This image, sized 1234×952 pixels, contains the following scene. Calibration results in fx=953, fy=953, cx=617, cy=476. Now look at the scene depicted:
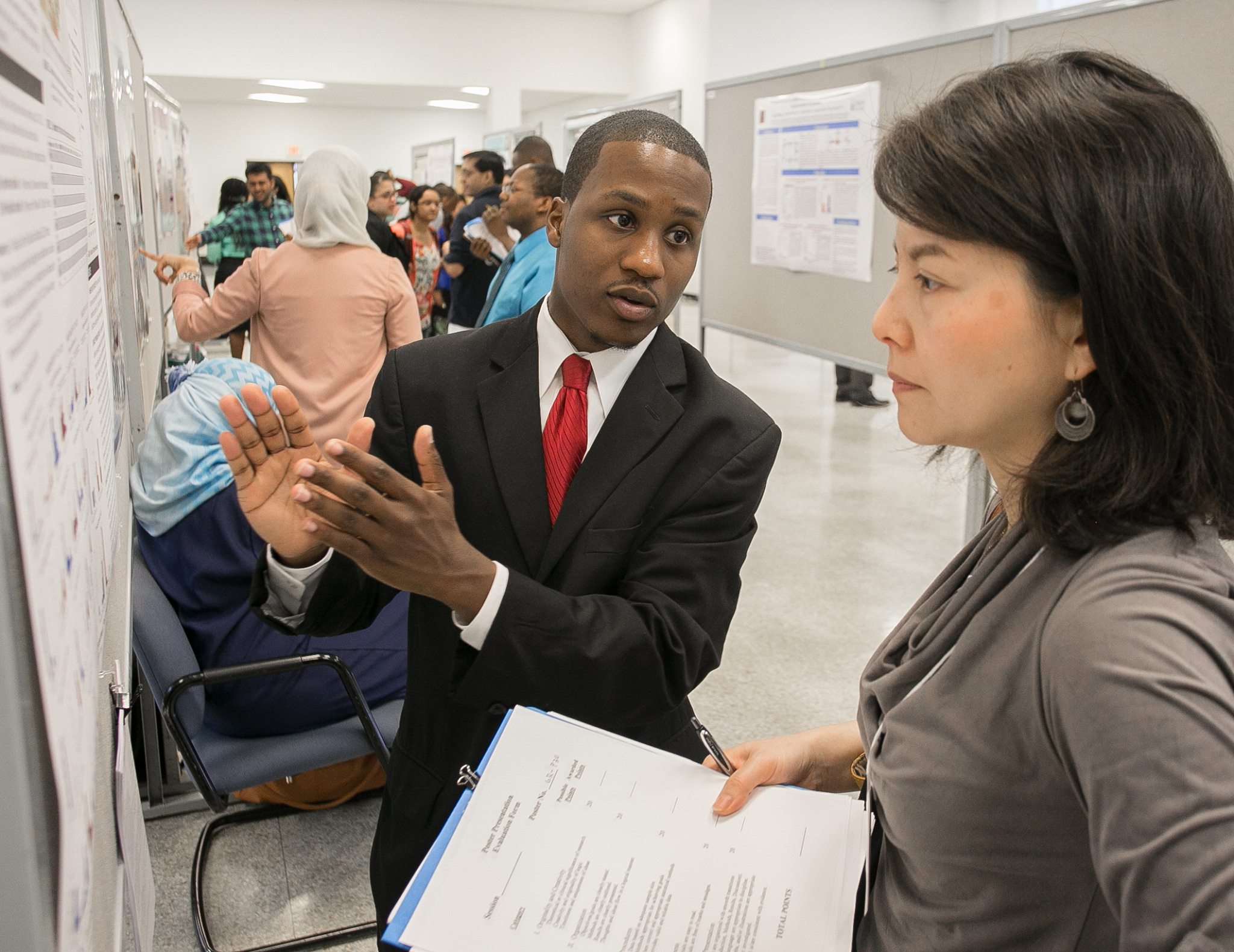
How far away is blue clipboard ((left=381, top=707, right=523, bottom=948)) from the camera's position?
31.2 inches

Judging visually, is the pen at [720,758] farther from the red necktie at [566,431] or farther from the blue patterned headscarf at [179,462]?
the blue patterned headscarf at [179,462]

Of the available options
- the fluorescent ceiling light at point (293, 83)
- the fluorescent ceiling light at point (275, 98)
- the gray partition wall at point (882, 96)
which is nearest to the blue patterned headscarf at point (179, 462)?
the gray partition wall at point (882, 96)

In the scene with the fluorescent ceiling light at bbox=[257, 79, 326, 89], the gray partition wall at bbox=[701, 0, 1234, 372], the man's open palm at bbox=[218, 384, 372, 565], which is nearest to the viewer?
the man's open palm at bbox=[218, 384, 372, 565]

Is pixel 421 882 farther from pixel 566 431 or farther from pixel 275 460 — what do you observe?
pixel 566 431

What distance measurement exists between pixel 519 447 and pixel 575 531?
130 millimetres

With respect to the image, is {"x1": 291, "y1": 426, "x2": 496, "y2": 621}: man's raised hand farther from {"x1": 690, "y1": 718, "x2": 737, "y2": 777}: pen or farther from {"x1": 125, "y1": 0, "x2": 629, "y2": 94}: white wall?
{"x1": 125, "y1": 0, "x2": 629, "y2": 94}: white wall

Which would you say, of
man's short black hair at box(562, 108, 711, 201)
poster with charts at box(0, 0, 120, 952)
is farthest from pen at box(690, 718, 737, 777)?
man's short black hair at box(562, 108, 711, 201)

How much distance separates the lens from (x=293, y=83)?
44.9 ft

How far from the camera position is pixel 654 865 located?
0.89m

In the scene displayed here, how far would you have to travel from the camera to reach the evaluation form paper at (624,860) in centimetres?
82

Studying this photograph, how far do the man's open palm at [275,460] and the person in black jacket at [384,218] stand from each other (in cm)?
533

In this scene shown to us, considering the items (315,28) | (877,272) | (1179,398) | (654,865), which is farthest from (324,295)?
(315,28)

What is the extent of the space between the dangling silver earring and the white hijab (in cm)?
304

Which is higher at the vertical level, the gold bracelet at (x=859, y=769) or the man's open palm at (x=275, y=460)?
the man's open palm at (x=275, y=460)
